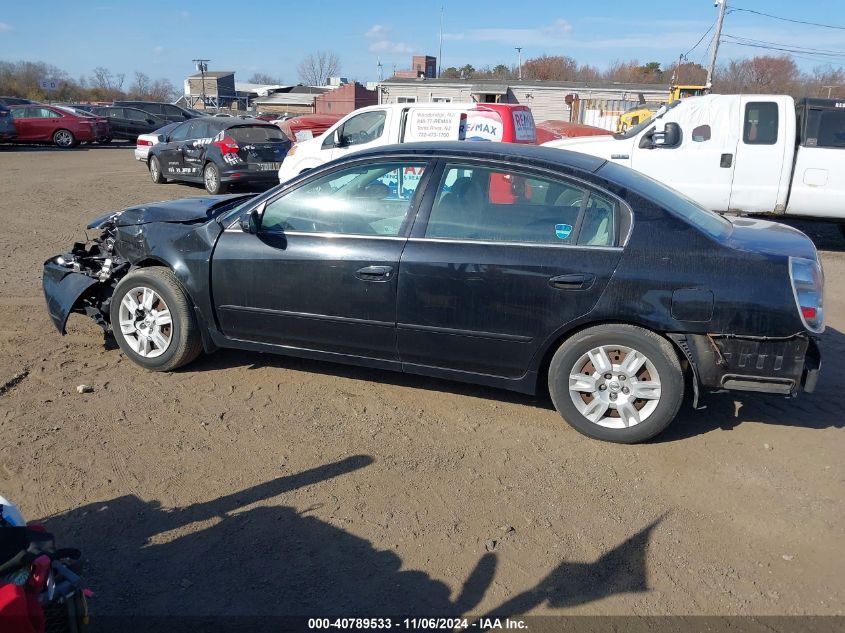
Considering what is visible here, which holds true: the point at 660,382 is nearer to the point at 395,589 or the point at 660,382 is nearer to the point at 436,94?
the point at 395,589

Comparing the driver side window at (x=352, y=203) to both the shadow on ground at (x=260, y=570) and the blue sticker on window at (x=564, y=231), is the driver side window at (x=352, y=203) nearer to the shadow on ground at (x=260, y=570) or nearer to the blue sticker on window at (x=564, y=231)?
the blue sticker on window at (x=564, y=231)

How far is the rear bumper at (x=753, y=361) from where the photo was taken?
3.89 metres

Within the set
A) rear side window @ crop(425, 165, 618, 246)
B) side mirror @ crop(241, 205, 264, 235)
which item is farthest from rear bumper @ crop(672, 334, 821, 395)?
side mirror @ crop(241, 205, 264, 235)

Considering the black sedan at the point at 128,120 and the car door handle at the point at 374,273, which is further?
the black sedan at the point at 128,120

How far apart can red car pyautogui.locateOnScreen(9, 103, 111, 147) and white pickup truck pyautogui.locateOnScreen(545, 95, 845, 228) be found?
20.5m

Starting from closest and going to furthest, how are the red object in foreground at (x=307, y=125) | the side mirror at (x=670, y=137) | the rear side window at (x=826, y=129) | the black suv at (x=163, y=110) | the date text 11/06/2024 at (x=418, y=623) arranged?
the date text 11/06/2024 at (x=418, y=623)
the rear side window at (x=826, y=129)
the side mirror at (x=670, y=137)
the red object in foreground at (x=307, y=125)
the black suv at (x=163, y=110)

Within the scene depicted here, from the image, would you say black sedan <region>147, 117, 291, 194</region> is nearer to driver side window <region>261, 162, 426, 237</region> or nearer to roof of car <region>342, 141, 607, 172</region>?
driver side window <region>261, 162, 426, 237</region>

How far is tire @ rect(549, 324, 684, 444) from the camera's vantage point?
13.1 ft

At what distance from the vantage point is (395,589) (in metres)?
2.98

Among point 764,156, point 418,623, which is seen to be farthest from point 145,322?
point 764,156

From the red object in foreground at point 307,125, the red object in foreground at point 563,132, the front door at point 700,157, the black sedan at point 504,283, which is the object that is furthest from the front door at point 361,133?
the red object in foreground at point 307,125

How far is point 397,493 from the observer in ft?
12.0

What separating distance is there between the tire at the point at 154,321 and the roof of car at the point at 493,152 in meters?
1.61

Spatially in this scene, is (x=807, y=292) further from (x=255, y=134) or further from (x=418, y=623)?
(x=255, y=134)
